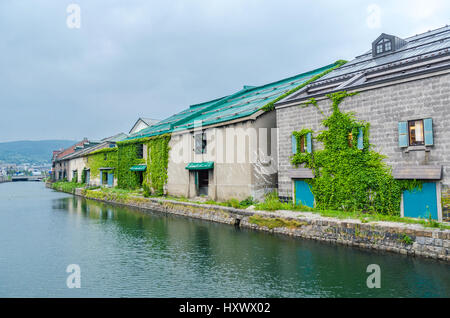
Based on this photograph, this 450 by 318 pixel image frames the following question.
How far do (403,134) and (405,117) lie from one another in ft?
2.46

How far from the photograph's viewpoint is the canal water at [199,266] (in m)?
8.45

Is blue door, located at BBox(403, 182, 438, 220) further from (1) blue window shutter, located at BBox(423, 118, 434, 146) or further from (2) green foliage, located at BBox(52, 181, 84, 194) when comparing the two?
(2) green foliage, located at BBox(52, 181, 84, 194)

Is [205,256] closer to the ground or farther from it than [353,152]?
closer to the ground

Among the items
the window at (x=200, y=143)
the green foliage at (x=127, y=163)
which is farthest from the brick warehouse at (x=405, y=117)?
the green foliage at (x=127, y=163)

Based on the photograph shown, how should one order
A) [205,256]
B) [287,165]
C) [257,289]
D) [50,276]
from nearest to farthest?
[257,289] → [50,276] → [205,256] → [287,165]

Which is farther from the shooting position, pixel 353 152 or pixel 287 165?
pixel 287 165

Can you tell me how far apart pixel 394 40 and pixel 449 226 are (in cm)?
1306

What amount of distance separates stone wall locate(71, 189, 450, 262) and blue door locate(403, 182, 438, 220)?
6.03 feet

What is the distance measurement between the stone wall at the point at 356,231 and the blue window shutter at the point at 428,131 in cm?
355

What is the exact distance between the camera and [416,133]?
12773mm
